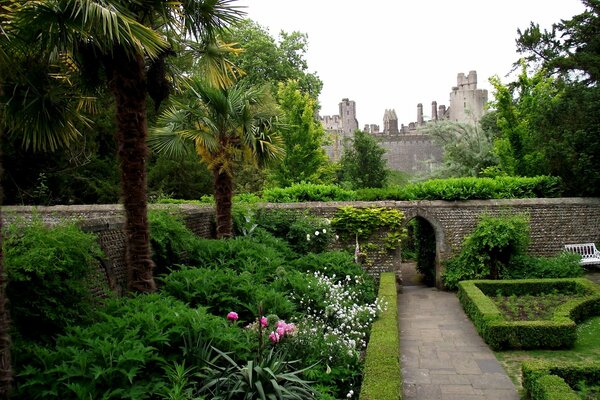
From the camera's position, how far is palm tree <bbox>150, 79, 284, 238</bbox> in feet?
33.8

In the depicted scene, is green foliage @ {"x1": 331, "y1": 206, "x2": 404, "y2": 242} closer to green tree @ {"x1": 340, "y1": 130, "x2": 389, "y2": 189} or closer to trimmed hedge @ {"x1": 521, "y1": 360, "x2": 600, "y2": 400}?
trimmed hedge @ {"x1": 521, "y1": 360, "x2": 600, "y2": 400}

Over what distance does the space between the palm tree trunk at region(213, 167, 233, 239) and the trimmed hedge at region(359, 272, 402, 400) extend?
397 cm

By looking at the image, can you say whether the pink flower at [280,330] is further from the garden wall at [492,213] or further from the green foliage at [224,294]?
the garden wall at [492,213]

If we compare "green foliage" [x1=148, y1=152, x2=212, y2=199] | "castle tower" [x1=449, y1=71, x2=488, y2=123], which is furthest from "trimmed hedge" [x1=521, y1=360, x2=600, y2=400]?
"castle tower" [x1=449, y1=71, x2=488, y2=123]

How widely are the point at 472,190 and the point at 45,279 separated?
1220 cm

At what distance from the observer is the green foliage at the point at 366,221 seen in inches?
565

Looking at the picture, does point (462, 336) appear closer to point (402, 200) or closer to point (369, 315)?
point (369, 315)

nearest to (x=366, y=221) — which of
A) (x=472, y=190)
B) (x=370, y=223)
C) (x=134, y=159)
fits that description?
(x=370, y=223)

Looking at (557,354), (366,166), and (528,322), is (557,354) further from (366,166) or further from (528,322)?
(366,166)

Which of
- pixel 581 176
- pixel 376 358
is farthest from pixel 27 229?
pixel 581 176

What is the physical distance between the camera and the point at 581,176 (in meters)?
14.7

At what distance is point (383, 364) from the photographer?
6367 millimetres

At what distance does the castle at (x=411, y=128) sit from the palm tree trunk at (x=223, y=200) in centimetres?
3116

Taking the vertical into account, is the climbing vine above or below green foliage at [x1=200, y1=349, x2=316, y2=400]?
above
